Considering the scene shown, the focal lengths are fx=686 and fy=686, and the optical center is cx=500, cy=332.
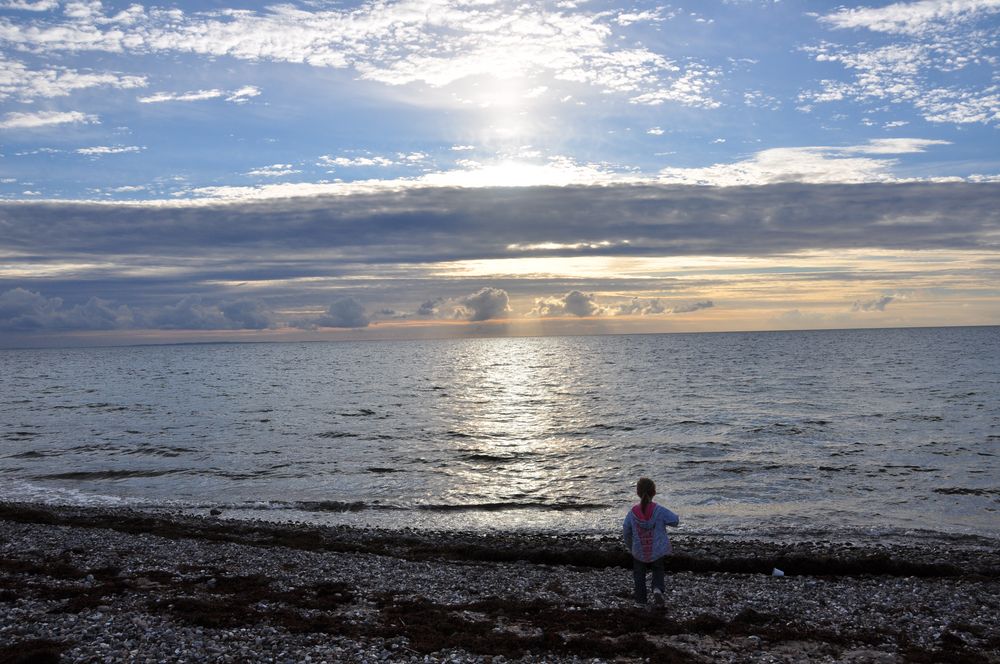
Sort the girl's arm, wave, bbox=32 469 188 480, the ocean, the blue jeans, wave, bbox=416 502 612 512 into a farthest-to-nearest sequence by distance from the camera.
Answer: wave, bbox=32 469 188 480 → wave, bbox=416 502 612 512 → the ocean → the blue jeans → the girl's arm

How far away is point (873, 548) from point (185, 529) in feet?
65.8

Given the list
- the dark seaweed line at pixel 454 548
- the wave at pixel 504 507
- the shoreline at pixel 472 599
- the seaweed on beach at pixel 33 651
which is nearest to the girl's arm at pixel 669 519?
the shoreline at pixel 472 599

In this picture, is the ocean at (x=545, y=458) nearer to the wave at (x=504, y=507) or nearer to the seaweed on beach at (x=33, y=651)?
the wave at (x=504, y=507)

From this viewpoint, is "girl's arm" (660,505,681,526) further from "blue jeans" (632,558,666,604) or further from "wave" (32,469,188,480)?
"wave" (32,469,188,480)

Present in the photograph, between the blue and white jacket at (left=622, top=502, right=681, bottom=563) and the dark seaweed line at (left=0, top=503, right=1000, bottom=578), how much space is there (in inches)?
183

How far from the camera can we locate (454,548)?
758 inches

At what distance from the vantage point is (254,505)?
26.2 m

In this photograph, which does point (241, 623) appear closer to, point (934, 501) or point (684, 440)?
point (934, 501)

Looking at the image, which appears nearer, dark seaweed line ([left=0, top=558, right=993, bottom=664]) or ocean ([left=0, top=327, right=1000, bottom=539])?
dark seaweed line ([left=0, top=558, right=993, bottom=664])

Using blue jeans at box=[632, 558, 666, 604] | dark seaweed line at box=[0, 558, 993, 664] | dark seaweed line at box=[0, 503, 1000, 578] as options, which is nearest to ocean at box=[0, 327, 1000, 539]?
dark seaweed line at box=[0, 503, 1000, 578]

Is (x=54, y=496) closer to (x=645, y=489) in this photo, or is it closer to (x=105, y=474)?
(x=105, y=474)

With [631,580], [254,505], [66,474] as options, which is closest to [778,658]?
[631,580]

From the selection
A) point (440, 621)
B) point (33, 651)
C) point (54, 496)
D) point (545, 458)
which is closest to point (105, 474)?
point (54, 496)

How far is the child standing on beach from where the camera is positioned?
1316 cm
